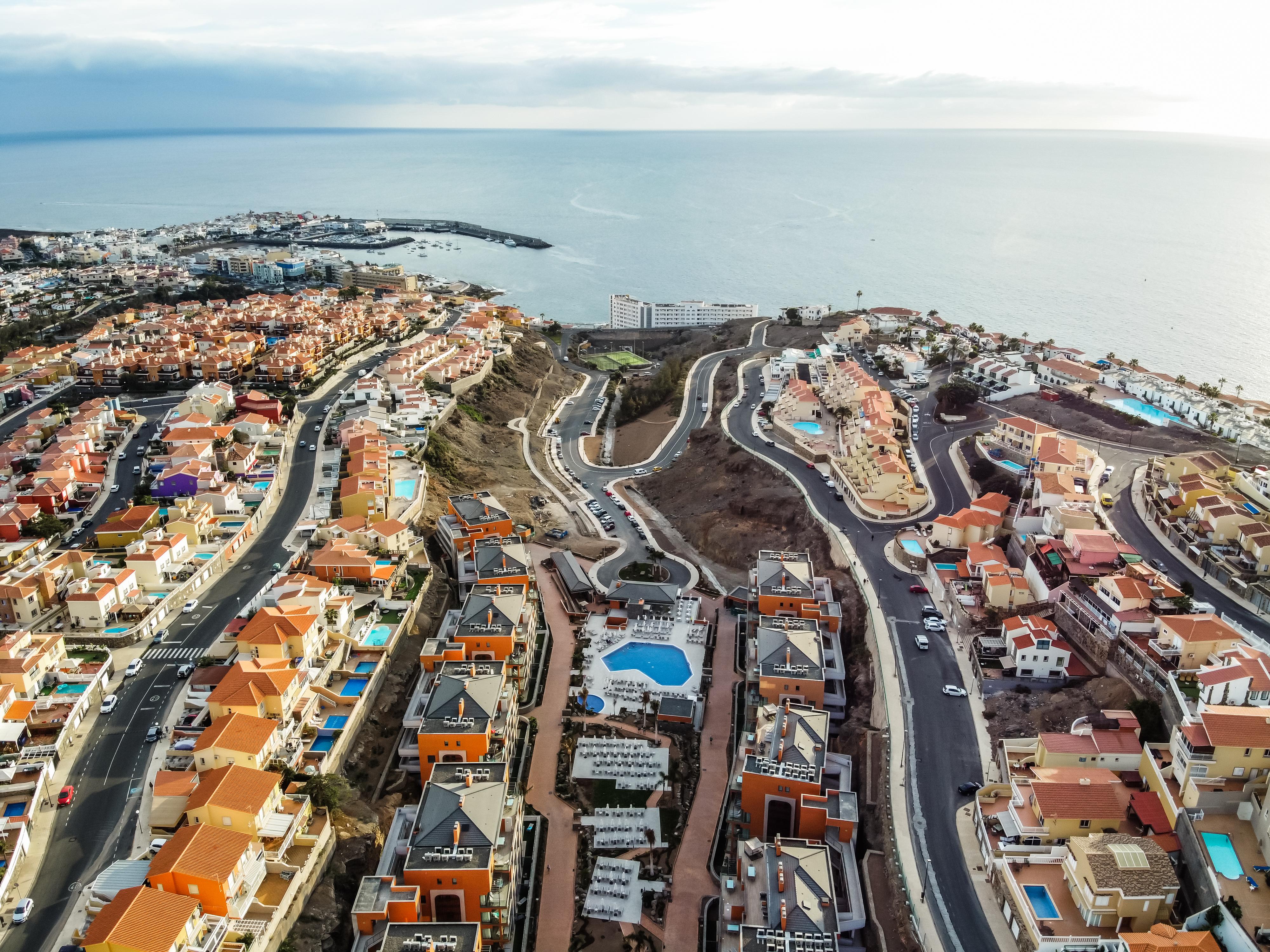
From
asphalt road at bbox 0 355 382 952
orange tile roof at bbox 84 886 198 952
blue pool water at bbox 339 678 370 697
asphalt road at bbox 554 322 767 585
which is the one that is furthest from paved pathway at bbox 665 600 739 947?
asphalt road at bbox 0 355 382 952

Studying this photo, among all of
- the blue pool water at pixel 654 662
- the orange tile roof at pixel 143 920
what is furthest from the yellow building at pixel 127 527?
the orange tile roof at pixel 143 920

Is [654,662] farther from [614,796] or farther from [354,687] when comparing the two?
[354,687]

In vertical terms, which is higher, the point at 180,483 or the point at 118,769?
the point at 180,483

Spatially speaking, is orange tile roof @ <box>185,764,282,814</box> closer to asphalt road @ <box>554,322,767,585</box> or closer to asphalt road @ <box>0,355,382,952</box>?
asphalt road @ <box>0,355,382,952</box>

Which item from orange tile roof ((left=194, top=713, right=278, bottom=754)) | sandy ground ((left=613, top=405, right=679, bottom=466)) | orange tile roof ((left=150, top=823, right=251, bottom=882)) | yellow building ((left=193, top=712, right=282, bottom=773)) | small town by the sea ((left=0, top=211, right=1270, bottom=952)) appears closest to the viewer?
orange tile roof ((left=150, top=823, right=251, bottom=882))

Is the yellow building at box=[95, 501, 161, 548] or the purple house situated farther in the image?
the purple house

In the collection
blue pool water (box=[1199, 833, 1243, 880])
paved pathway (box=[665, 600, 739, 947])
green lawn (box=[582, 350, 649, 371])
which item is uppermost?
blue pool water (box=[1199, 833, 1243, 880])

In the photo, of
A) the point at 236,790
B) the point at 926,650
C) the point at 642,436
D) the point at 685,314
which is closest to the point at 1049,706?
the point at 926,650

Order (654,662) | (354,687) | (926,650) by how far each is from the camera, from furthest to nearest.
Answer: (654,662) → (926,650) → (354,687)
